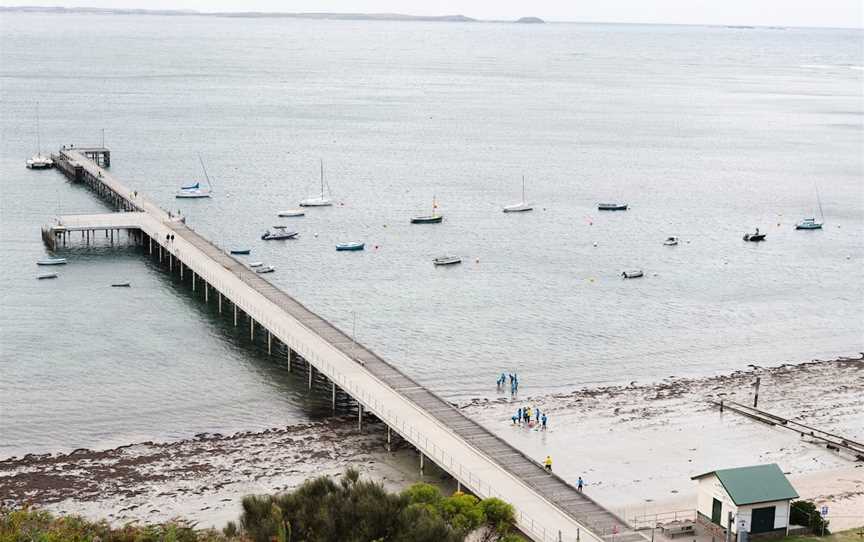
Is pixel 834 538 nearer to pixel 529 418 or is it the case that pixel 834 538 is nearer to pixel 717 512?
pixel 717 512

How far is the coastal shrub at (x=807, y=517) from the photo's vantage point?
37906mm

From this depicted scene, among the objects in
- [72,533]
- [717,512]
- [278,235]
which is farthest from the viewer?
[278,235]

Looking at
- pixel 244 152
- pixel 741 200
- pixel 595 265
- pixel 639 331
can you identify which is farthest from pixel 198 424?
pixel 244 152

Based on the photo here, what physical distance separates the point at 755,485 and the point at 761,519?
41.5 inches

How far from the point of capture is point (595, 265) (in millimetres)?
79562

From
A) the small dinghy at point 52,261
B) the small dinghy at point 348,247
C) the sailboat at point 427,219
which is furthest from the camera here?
the sailboat at point 427,219

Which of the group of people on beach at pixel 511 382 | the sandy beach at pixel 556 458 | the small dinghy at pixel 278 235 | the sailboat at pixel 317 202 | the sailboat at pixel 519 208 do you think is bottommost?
the sandy beach at pixel 556 458

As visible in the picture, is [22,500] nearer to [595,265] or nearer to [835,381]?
[835,381]

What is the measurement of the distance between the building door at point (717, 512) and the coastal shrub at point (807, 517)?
234cm

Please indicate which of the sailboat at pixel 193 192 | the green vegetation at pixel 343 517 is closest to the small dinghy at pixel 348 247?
the sailboat at pixel 193 192

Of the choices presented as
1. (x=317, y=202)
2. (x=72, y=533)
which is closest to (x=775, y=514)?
(x=72, y=533)

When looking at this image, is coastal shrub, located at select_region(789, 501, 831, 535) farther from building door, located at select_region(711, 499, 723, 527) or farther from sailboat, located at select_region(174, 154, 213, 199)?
sailboat, located at select_region(174, 154, 213, 199)

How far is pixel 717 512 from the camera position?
3775 centimetres

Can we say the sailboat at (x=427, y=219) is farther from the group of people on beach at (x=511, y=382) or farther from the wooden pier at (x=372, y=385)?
the group of people on beach at (x=511, y=382)
